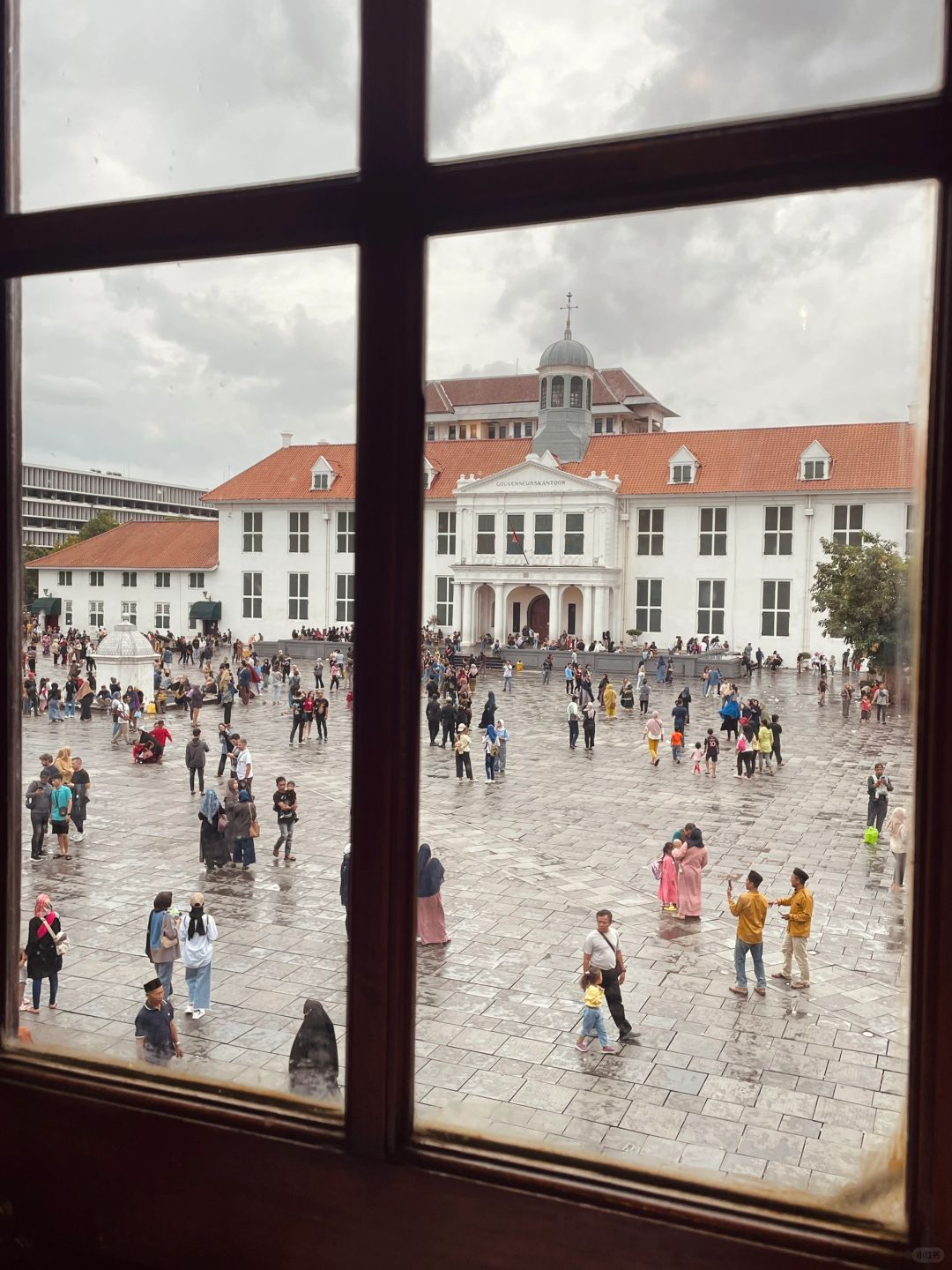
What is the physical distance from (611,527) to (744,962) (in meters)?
18.4

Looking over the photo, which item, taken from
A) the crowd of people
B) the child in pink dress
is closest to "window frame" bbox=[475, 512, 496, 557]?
the crowd of people

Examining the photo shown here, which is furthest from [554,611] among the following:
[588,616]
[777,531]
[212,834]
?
[212,834]

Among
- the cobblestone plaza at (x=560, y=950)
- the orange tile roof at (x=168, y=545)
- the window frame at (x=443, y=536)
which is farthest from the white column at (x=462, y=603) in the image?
the window frame at (x=443, y=536)

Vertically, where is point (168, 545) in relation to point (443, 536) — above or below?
above

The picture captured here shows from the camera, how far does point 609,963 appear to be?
6102mm

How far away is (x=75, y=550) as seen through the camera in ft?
14.2

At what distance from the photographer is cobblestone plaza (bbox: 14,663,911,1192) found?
306cm

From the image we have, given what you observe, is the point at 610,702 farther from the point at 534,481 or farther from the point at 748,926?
the point at 748,926

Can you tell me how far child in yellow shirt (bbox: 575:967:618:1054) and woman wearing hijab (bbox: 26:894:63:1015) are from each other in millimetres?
3030

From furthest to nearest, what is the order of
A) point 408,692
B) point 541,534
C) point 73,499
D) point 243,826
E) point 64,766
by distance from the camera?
point 541,534
point 243,826
point 64,766
point 73,499
point 408,692

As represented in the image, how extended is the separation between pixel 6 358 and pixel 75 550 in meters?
2.91

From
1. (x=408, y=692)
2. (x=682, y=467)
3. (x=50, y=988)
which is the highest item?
(x=682, y=467)

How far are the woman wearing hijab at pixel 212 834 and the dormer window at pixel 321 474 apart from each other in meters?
4.54

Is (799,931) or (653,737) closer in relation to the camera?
(799,931)
